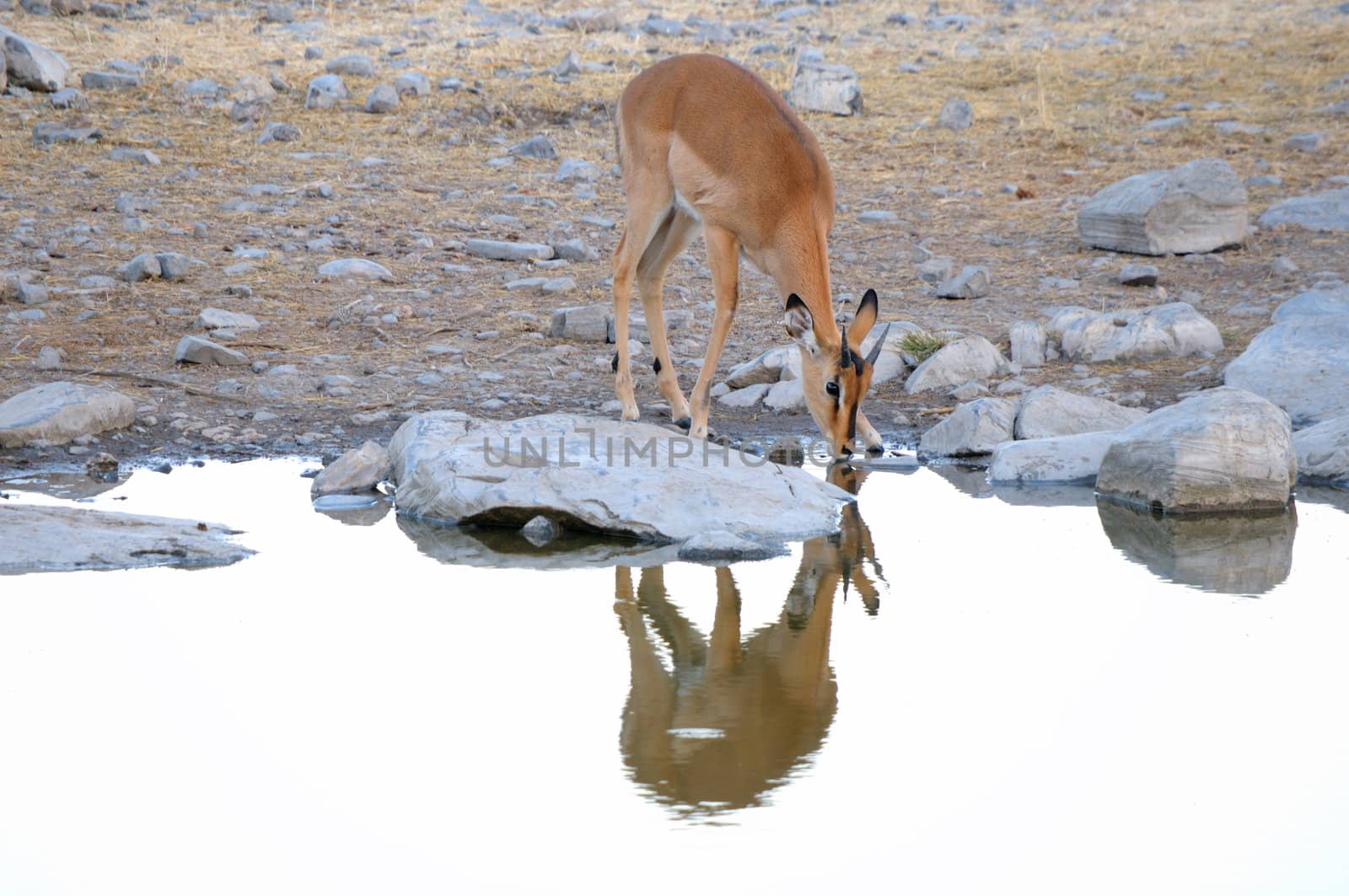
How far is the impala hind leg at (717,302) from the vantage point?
7871 millimetres

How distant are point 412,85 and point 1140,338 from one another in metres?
8.40

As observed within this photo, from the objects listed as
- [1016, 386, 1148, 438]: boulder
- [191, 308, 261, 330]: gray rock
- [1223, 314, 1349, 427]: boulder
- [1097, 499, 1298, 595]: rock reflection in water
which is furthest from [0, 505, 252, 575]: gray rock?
[1223, 314, 1349, 427]: boulder

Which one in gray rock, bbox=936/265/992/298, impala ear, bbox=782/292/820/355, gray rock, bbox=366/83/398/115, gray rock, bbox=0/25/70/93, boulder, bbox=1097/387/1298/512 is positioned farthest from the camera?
gray rock, bbox=366/83/398/115

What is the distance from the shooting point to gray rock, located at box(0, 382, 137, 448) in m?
7.54

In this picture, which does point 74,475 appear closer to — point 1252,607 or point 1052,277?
point 1252,607

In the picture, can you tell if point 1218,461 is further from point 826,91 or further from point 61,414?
point 826,91

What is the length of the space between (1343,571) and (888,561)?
173 cm

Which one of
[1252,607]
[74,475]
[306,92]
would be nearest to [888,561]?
[1252,607]

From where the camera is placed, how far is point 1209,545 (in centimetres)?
652

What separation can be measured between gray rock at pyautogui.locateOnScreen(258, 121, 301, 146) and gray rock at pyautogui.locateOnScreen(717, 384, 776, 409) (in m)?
6.37

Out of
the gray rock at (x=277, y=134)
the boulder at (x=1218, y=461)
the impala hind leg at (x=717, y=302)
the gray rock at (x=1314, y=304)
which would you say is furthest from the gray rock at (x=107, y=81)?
the boulder at (x=1218, y=461)

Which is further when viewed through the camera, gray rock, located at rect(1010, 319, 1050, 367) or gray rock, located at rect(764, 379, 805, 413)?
gray rock, located at rect(1010, 319, 1050, 367)

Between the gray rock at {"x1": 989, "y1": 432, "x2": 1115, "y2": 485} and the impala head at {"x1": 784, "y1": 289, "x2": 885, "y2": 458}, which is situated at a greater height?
the impala head at {"x1": 784, "y1": 289, "x2": 885, "y2": 458}

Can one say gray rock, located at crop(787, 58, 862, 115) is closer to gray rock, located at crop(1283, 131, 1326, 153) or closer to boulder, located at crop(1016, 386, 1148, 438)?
A: gray rock, located at crop(1283, 131, 1326, 153)
